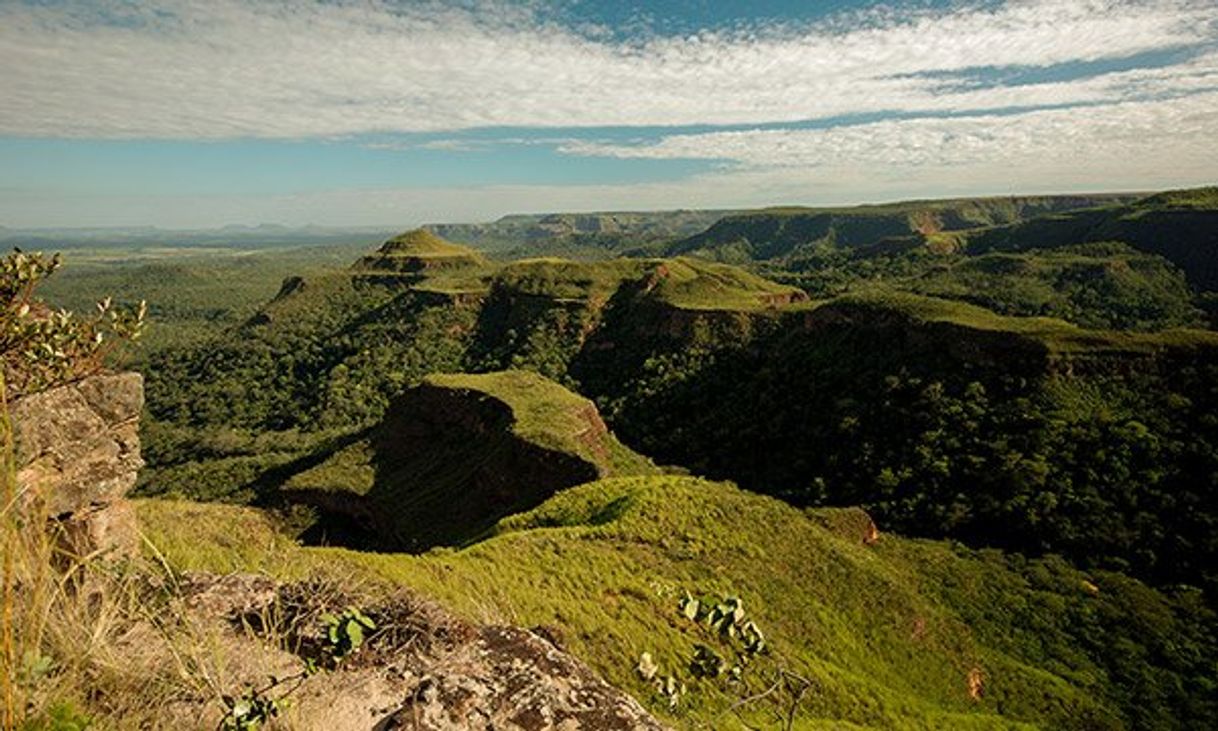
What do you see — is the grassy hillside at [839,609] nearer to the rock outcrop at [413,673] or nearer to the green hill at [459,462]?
the rock outcrop at [413,673]

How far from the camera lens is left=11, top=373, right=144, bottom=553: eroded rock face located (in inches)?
261

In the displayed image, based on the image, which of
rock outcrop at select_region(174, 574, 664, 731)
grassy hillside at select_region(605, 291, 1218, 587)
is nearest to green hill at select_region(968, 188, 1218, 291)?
grassy hillside at select_region(605, 291, 1218, 587)

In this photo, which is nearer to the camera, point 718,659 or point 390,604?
point 718,659

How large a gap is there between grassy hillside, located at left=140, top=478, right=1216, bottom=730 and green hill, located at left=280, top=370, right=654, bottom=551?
11315 mm

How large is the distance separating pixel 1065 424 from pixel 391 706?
54695 millimetres

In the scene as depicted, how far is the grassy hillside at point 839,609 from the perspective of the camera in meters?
18.2

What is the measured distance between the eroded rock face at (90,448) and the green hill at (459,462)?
3559cm

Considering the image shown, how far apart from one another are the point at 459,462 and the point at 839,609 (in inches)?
1408

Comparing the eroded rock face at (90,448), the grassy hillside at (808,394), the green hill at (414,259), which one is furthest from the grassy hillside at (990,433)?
the green hill at (414,259)

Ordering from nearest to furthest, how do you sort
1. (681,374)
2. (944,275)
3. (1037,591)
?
(1037,591), (681,374), (944,275)

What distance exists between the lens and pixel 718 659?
15.4 feet

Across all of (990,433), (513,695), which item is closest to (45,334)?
(513,695)

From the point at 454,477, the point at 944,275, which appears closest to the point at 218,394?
the point at 454,477

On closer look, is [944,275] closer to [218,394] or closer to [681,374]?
[681,374]
